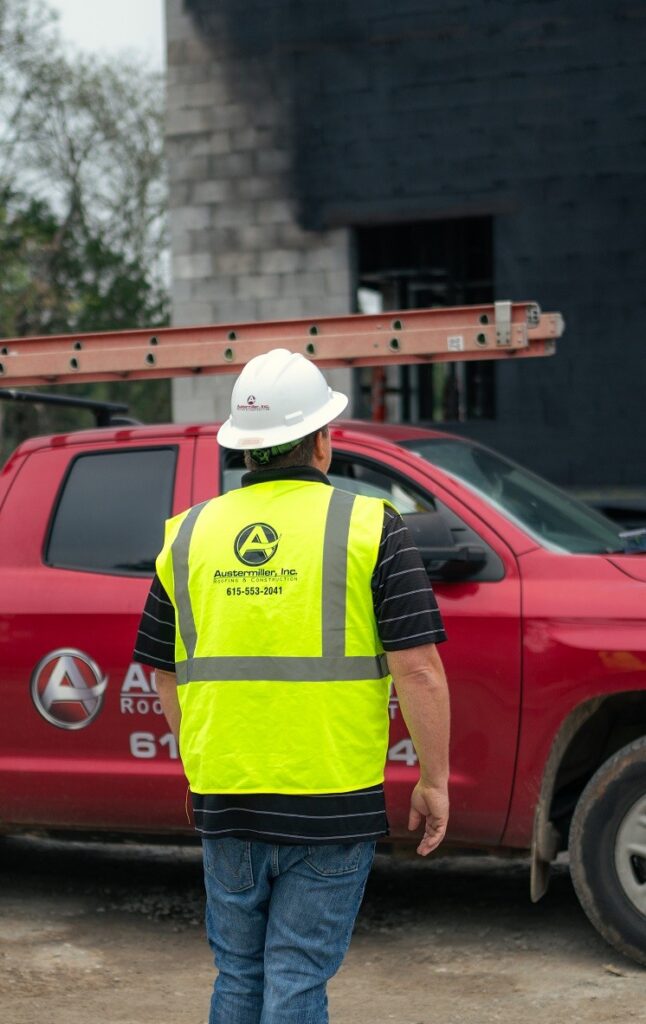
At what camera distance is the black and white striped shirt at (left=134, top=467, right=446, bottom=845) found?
2947mm

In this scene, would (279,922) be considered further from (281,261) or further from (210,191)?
(210,191)

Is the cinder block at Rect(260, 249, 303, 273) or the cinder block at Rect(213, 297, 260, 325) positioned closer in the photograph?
the cinder block at Rect(260, 249, 303, 273)

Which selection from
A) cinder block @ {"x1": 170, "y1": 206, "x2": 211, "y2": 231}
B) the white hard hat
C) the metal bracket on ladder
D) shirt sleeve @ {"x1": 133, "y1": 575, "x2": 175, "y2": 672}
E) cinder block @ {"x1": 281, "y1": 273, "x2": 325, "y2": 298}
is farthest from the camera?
cinder block @ {"x1": 170, "y1": 206, "x2": 211, "y2": 231}

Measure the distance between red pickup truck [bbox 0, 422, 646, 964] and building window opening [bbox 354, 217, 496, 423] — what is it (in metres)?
8.81

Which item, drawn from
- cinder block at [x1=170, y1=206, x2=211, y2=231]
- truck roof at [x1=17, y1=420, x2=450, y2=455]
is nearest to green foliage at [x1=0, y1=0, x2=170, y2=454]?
cinder block at [x1=170, y1=206, x2=211, y2=231]

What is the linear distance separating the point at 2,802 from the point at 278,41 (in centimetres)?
1073

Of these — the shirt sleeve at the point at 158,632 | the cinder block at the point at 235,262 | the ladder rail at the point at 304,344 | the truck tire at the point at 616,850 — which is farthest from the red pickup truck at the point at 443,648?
the cinder block at the point at 235,262

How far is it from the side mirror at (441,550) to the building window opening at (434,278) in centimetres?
940

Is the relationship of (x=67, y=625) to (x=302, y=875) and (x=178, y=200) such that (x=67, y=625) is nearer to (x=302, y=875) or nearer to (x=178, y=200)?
(x=302, y=875)

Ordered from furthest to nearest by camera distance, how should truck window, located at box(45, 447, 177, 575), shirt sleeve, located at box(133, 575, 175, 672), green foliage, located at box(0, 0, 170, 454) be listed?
green foliage, located at box(0, 0, 170, 454) < truck window, located at box(45, 447, 177, 575) < shirt sleeve, located at box(133, 575, 175, 672)

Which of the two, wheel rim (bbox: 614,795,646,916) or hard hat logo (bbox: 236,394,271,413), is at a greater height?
hard hat logo (bbox: 236,394,271,413)

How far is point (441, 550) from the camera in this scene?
4.90 m

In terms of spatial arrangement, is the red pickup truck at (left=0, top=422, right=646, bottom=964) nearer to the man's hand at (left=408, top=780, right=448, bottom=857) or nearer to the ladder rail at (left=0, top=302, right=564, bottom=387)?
the ladder rail at (left=0, top=302, right=564, bottom=387)

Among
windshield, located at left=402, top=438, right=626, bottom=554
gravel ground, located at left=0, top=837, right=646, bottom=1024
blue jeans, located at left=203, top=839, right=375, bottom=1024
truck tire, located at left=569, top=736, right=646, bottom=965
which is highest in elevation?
windshield, located at left=402, top=438, right=626, bottom=554
